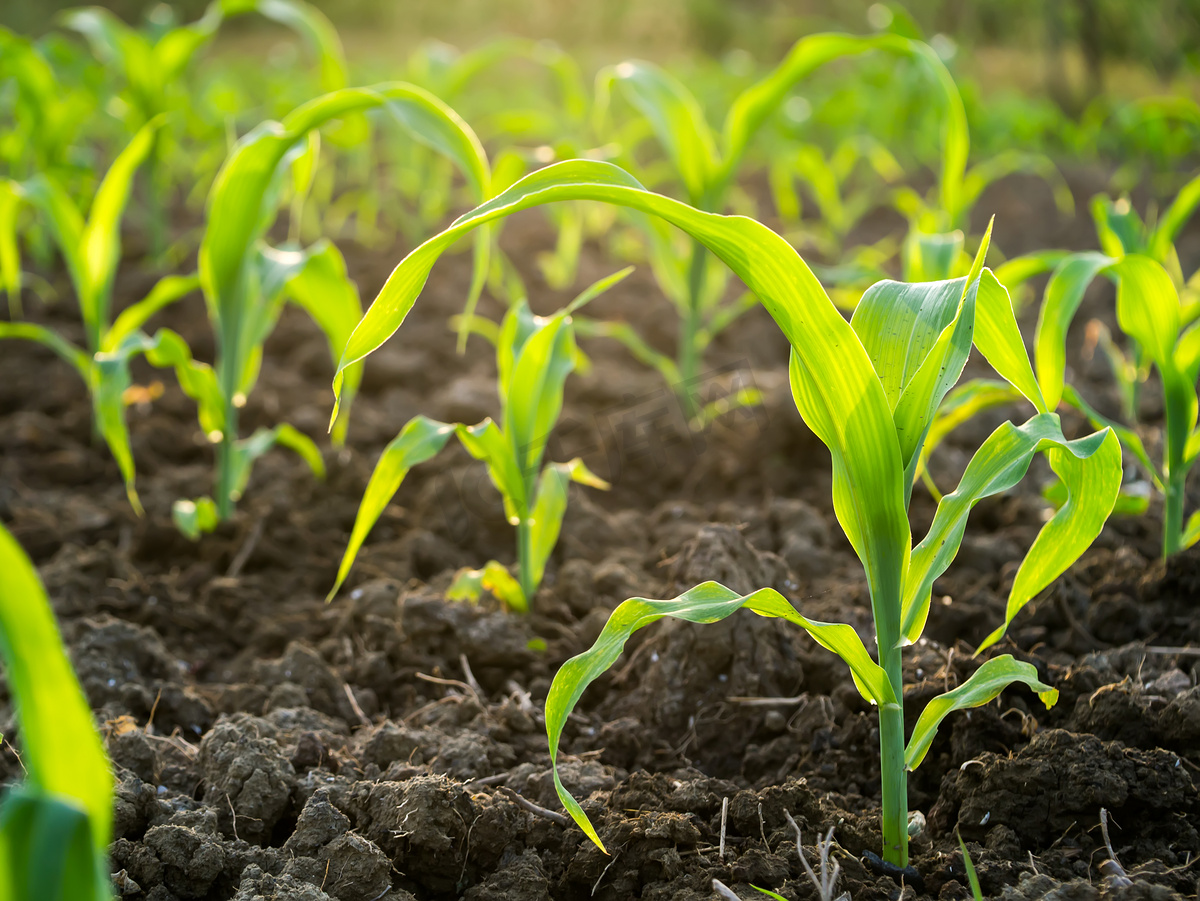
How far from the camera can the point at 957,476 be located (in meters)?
2.03

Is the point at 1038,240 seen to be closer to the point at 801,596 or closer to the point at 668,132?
the point at 668,132

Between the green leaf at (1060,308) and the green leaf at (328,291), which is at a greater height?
the green leaf at (1060,308)

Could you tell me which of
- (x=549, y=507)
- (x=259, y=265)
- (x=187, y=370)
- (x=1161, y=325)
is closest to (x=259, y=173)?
(x=259, y=265)

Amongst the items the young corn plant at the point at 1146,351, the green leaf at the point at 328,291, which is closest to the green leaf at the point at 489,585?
the green leaf at the point at 328,291

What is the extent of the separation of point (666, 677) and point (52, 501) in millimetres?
1515

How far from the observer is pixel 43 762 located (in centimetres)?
53

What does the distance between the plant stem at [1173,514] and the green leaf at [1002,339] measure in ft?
2.21

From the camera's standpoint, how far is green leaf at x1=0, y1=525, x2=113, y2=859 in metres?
0.52

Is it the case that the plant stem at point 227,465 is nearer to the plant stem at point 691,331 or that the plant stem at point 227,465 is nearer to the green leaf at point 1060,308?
the plant stem at point 691,331

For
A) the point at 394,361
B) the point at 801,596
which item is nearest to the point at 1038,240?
the point at 394,361

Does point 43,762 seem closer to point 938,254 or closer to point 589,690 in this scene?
point 589,690

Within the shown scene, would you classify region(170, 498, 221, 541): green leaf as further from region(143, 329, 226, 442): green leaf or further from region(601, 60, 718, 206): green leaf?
region(601, 60, 718, 206): green leaf

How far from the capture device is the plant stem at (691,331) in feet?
7.35

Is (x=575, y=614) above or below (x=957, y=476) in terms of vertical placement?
below
